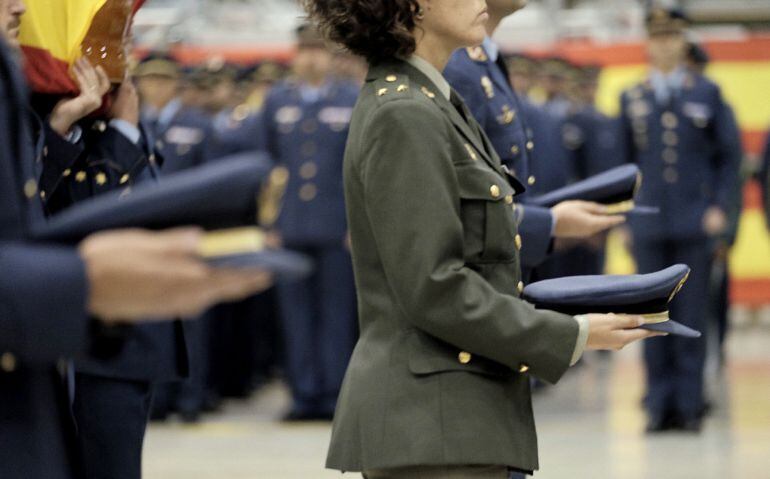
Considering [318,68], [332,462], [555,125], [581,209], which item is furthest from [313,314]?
[332,462]

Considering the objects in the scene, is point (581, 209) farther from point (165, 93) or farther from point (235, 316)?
point (235, 316)

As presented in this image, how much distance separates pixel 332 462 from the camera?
7.57 feet

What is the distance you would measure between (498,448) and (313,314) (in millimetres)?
5421

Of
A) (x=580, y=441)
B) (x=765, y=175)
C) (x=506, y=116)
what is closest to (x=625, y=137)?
(x=765, y=175)

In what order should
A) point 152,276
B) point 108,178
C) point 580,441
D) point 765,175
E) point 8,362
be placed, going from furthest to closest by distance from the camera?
point 765,175
point 580,441
point 108,178
point 8,362
point 152,276

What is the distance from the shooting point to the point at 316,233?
7.39 metres

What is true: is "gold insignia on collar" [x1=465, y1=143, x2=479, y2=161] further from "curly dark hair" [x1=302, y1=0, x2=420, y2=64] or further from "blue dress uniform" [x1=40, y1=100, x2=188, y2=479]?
"blue dress uniform" [x1=40, y1=100, x2=188, y2=479]

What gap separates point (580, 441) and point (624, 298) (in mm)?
4317

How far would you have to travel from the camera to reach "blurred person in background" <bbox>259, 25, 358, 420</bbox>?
743 cm

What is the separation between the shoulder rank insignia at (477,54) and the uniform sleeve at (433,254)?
1046 mm

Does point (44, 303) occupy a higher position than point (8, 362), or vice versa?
point (44, 303)

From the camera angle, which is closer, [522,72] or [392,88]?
[392,88]

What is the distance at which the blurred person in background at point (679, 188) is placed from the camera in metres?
6.79

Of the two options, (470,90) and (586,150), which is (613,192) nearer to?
(470,90)
